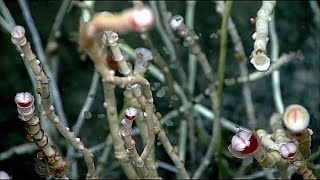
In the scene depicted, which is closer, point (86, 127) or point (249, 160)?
point (249, 160)

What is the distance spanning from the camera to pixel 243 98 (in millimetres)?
952

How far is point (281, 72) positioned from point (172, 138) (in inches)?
8.9

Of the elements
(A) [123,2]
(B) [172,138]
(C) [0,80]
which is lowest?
(B) [172,138]

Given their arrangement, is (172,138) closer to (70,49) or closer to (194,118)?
(194,118)

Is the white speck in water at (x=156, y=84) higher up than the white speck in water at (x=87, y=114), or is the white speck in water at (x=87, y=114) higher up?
the white speck in water at (x=156, y=84)

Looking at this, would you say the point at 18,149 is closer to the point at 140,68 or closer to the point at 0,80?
the point at 0,80

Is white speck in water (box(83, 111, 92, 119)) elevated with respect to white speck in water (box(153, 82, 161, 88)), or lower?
lower

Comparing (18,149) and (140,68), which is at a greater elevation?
(140,68)

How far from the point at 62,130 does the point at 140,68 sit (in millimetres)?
118

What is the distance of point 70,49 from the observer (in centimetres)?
104

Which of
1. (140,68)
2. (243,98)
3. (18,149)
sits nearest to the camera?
(140,68)

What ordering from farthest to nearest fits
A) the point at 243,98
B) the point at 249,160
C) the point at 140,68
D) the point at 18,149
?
the point at 243,98 → the point at 18,149 → the point at 140,68 → the point at 249,160

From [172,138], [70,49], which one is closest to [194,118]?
[172,138]

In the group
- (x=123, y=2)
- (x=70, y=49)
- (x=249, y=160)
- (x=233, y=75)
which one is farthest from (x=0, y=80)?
(x=249, y=160)
